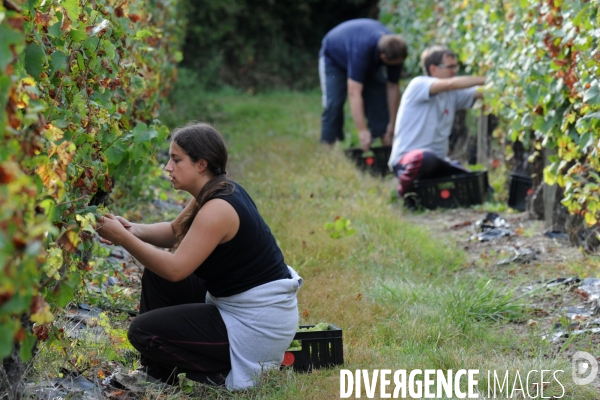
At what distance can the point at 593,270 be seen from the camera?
4.70 meters

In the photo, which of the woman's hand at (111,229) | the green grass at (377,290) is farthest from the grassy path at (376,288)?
the woman's hand at (111,229)

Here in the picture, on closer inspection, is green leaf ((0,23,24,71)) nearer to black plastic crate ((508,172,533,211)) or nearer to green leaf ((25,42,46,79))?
green leaf ((25,42,46,79))

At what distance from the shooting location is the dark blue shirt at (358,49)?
824 centimetres

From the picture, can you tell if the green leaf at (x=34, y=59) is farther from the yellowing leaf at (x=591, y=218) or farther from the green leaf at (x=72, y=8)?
the yellowing leaf at (x=591, y=218)

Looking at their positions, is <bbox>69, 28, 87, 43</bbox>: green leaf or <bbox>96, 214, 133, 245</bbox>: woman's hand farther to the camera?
<bbox>96, 214, 133, 245</bbox>: woman's hand

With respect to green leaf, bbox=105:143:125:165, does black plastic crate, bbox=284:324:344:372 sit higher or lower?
lower

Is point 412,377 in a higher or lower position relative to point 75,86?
lower

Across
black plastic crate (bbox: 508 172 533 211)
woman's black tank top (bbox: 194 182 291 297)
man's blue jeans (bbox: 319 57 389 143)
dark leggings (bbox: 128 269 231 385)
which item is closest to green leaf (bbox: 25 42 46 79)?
woman's black tank top (bbox: 194 182 291 297)

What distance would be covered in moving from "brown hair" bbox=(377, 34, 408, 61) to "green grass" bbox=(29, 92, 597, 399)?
1.12 metres

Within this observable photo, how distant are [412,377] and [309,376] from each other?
0.44 metres

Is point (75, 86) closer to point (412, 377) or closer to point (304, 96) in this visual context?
point (412, 377)

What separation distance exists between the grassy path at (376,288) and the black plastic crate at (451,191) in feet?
1.02

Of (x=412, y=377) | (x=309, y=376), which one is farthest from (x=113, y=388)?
(x=412, y=377)

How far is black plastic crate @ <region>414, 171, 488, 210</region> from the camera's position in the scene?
6.87 m
